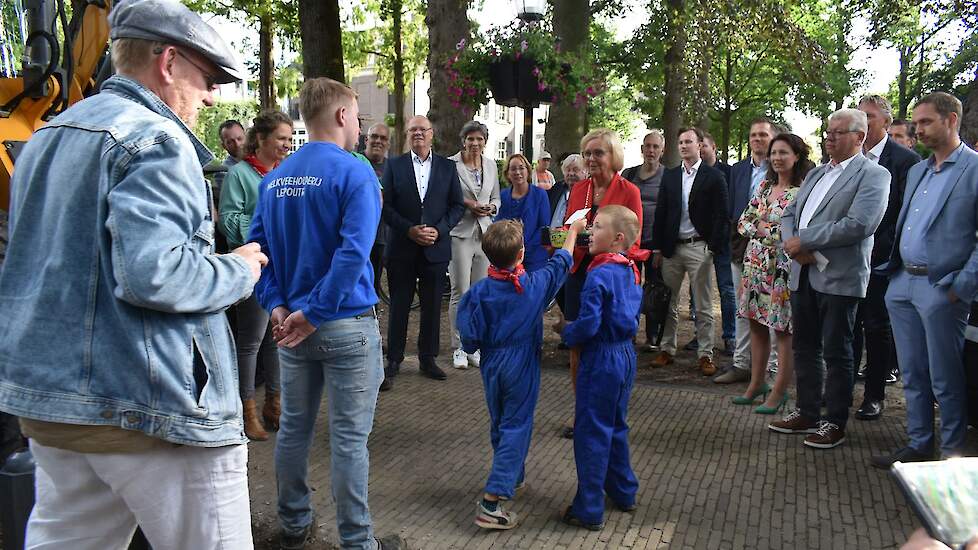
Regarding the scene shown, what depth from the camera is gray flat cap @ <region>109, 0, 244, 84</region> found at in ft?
6.10

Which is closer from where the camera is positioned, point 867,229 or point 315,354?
point 315,354

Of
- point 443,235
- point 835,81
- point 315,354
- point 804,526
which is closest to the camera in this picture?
point 315,354

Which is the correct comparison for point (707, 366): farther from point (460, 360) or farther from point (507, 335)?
point (507, 335)

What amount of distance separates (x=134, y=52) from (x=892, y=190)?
205 inches

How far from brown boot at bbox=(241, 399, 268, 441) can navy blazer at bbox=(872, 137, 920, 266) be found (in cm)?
456

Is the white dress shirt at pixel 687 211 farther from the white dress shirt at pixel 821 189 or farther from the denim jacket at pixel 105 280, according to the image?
the denim jacket at pixel 105 280

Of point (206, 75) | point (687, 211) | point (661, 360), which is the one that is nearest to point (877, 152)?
point (687, 211)

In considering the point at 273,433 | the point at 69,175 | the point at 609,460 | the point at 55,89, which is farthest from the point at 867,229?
the point at 55,89

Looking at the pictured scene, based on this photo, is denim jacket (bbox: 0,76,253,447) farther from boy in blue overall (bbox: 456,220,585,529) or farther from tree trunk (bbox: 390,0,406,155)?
tree trunk (bbox: 390,0,406,155)

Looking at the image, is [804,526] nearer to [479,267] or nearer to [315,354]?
[315,354]

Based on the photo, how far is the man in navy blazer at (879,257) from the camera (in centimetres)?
552

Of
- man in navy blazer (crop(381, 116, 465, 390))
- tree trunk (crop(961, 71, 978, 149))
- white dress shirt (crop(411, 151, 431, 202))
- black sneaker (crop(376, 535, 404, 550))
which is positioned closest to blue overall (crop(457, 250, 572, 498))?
black sneaker (crop(376, 535, 404, 550))

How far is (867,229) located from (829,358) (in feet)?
2.89

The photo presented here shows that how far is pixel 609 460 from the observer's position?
13.0 ft
